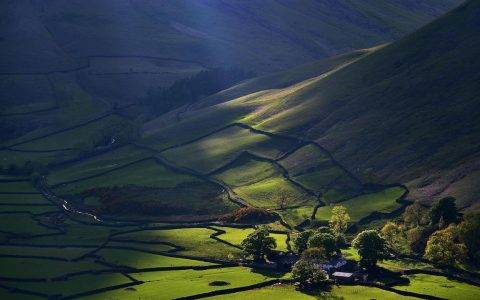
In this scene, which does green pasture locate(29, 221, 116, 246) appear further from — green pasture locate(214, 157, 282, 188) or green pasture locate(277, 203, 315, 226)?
Result: green pasture locate(214, 157, 282, 188)

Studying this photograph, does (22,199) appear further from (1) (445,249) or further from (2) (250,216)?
(1) (445,249)

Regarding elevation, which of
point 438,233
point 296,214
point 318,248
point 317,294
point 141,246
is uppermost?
point 296,214

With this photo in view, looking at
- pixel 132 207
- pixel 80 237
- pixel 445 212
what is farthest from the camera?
pixel 132 207

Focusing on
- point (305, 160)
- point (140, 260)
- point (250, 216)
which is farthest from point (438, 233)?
point (305, 160)

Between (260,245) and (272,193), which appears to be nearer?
(260,245)

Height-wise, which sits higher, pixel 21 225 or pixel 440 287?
pixel 21 225

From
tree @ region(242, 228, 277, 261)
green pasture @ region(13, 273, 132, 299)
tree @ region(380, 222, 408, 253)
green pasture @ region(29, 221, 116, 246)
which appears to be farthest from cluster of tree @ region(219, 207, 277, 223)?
green pasture @ region(13, 273, 132, 299)

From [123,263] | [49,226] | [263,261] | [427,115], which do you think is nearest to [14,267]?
[123,263]

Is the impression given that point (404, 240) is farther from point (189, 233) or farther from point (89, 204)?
point (89, 204)
